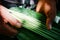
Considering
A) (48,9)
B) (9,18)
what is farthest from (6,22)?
(48,9)

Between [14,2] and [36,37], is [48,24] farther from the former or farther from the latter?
[14,2]

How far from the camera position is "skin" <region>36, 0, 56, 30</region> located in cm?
67

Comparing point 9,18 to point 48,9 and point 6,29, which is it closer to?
point 6,29

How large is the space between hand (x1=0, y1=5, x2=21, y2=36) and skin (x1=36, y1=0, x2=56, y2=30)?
154 millimetres

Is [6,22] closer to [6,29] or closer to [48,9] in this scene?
[6,29]

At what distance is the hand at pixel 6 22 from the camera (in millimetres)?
639

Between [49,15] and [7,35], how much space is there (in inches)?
9.4

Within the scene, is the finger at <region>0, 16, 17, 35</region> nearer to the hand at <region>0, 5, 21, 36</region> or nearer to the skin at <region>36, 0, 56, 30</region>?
the hand at <region>0, 5, 21, 36</region>

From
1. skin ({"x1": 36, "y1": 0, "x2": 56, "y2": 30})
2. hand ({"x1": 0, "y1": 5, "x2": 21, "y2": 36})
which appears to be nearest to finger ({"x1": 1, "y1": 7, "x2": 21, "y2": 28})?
hand ({"x1": 0, "y1": 5, "x2": 21, "y2": 36})

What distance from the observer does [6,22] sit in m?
0.65

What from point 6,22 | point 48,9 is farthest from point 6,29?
point 48,9

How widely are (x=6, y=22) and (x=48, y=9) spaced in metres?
0.23

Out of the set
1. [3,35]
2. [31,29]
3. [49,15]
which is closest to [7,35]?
[3,35]

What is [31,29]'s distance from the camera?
0.66 m
